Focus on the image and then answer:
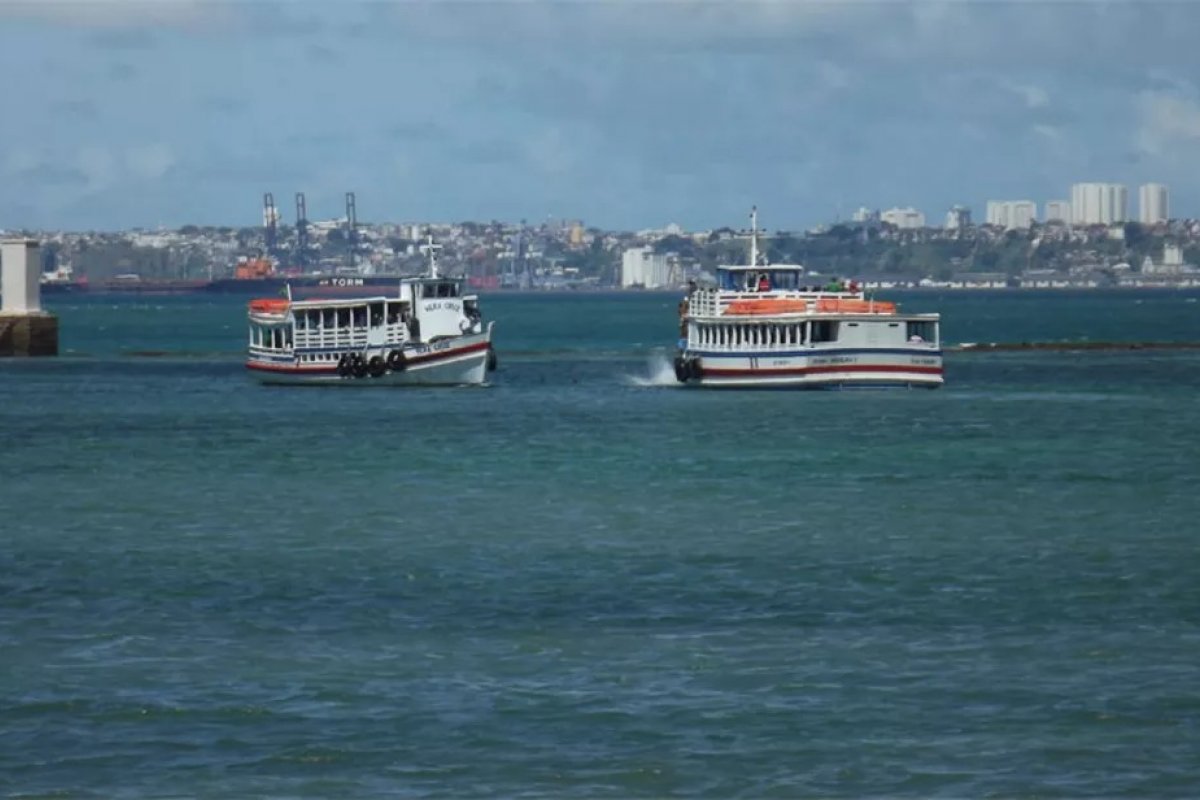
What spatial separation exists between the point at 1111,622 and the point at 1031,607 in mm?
1616

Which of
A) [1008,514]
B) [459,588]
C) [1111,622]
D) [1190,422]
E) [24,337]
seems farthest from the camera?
[24,337]

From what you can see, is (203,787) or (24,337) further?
(24,337)

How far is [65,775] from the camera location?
2433 centimetres

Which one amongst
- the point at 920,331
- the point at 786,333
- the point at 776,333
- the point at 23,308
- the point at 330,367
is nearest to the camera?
the point at 786,333

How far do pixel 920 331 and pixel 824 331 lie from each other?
5.05 metres

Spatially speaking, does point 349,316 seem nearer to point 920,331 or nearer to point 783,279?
point 783,279

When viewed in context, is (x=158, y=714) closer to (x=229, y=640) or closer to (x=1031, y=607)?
(x=229, y=640)

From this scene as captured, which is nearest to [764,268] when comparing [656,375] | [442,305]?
[442,305]

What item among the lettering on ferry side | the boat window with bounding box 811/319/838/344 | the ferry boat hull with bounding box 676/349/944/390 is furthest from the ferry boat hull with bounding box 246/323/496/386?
the boat window with bounding box 811/319/838/344

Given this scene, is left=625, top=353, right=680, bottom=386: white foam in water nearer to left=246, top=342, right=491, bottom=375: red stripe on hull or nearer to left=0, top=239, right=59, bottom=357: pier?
left=246, top=342, right=491, bottom=375: red stripe on hull

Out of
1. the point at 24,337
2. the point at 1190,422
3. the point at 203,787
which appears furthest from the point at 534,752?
the point at 24,337

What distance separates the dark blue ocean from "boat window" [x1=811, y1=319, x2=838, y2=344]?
2249cm

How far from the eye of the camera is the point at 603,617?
3381cm

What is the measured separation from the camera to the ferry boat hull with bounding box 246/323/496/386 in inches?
4023
